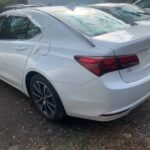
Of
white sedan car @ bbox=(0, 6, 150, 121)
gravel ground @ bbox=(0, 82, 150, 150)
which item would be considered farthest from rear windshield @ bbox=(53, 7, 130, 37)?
gravel ground @ bbox=(0, 82, 150, 150)

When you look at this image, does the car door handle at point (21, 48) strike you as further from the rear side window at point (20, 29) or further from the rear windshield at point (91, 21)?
the rear windshield at point (91, 21)

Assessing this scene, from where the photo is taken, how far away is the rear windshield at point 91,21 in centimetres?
361

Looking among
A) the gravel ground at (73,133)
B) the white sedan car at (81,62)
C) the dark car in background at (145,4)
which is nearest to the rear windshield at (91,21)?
the white sedan car at (81,62)

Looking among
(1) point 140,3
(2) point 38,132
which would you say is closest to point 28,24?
(2) point 38,132

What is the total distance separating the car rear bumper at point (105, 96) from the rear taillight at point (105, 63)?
0.07 meters

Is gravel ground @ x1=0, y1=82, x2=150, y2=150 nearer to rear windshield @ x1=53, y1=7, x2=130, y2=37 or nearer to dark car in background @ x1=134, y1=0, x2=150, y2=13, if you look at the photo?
rear windshield @ x1=53, y1=7, x2=130, y2=37

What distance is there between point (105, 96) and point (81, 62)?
46 cm

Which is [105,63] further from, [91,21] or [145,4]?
[145,4]

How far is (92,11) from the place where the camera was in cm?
424

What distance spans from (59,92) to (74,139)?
2.03 feet

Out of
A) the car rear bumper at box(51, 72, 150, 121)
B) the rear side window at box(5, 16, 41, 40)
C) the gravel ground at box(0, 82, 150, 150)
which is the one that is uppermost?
A: the rear side window at box(5, 16, 41, 40)

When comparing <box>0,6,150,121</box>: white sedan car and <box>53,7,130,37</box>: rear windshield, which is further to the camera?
<box>53,7,130,37</box>: rear windshield

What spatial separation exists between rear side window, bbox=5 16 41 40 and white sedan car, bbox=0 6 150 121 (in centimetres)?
1

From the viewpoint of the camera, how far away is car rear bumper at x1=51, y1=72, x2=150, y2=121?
122 inches
